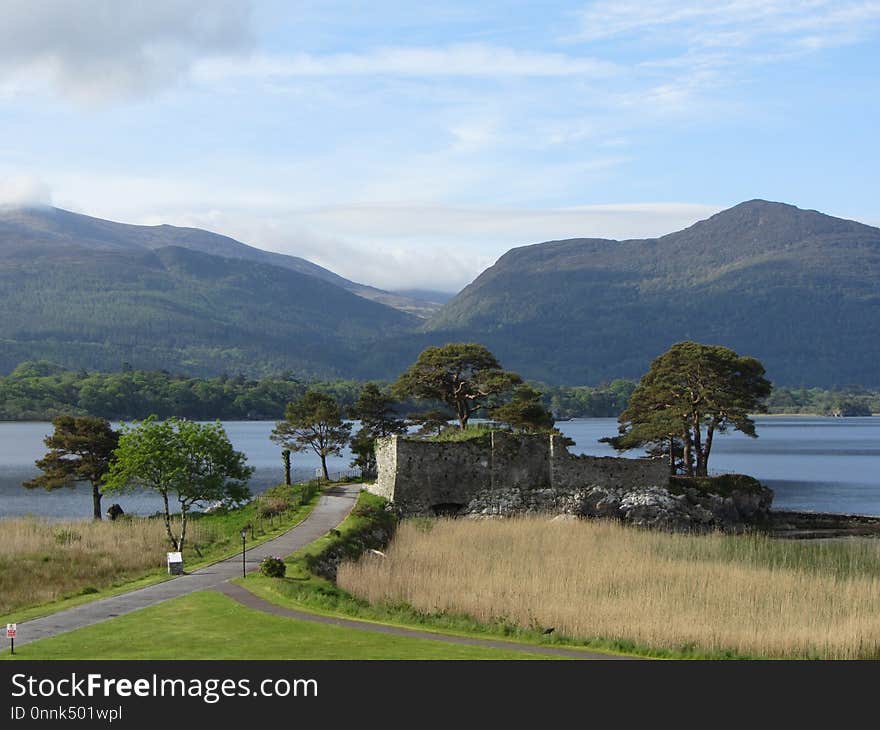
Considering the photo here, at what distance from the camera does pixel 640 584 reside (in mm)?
41344

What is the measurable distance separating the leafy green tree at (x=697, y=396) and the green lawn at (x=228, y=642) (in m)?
45.9

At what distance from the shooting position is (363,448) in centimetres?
7662

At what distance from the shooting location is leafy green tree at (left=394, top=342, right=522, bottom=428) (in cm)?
7519

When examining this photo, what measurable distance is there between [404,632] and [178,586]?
10.9 meters

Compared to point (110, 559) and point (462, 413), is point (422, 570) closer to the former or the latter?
point (110, 559)

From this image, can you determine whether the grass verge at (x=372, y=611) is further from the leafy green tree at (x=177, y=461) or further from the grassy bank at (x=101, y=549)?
the leafy green tree at (x=177, y=461)

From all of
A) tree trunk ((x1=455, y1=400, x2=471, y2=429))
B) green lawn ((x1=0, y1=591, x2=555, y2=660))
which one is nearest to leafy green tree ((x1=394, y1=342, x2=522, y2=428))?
tree trunk ((x1=455, y1=400, x2=471, y2=429))

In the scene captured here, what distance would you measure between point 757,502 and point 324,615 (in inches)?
1718

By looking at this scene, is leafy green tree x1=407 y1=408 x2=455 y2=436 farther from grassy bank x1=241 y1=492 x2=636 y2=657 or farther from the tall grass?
grassy bank x1=241 y1=492 x2=636 y2=657

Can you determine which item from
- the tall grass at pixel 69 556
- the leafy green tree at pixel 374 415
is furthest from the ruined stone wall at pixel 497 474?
the leafy green tree at pixel 374 415

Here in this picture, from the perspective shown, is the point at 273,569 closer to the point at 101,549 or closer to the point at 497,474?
the point at 101,549

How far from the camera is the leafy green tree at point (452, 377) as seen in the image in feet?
247

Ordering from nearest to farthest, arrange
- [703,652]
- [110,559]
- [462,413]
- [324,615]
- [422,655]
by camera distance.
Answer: [422,655]
[703,652]
[324,615]
[110,559]
[462,413]
